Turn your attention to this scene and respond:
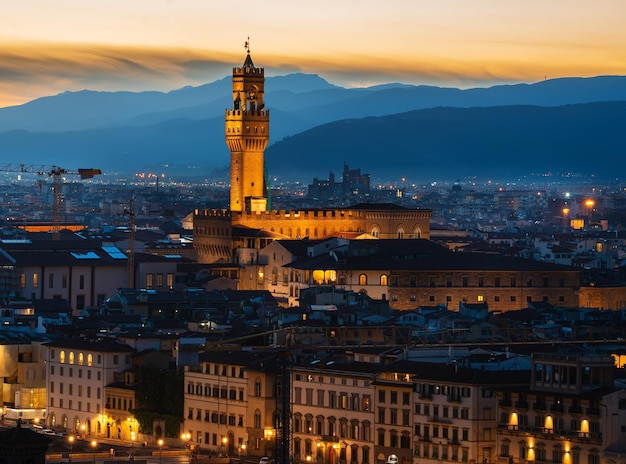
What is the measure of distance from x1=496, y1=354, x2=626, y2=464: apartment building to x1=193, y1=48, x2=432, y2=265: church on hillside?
55.4 m

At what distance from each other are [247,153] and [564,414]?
63.0 m

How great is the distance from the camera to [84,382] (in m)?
74.1

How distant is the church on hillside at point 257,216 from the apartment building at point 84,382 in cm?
3769

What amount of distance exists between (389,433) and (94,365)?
1461cm

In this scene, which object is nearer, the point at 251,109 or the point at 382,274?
the point at 382,274

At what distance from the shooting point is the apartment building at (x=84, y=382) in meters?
72.7

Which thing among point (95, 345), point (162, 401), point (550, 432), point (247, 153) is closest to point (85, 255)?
point (247, 153)

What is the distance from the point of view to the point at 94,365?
74125mm

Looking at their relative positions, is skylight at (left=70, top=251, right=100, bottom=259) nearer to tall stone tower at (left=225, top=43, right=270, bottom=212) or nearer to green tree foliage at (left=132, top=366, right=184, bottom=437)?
tall stone tower at (left=225, top=43, right=270, bottom=212)

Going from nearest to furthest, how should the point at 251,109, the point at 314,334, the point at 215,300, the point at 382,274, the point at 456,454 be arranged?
the point at 456,454, the point at 314,334, the point at 215,300, the point at 382,274, the point at 251,109

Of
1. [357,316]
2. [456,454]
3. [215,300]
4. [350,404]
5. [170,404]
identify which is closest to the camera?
[456,454]

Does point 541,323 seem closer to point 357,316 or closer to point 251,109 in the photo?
point 357,316

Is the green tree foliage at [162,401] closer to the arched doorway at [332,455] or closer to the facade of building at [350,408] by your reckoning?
the facade of building at [350,408]

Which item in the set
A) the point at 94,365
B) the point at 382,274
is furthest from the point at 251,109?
the point at 94,365
